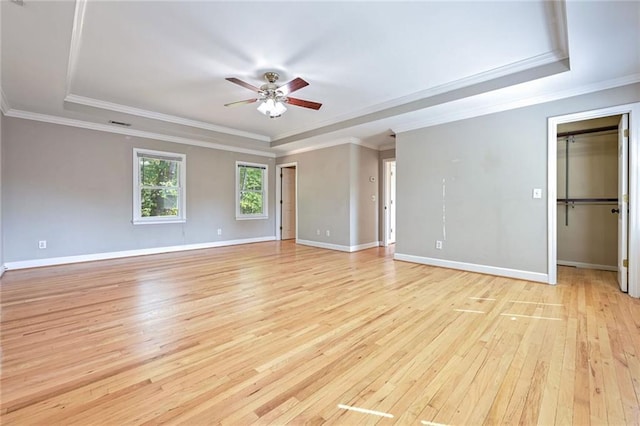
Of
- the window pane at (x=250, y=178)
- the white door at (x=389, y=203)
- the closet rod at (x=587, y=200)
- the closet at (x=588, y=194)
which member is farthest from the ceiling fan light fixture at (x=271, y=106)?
the closet rod at (x=587, y=200)

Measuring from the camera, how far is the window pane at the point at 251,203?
23.5 ft

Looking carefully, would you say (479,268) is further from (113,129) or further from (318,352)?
(113,129)

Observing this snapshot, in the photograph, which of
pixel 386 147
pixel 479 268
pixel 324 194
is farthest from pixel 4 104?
pixel 479 268

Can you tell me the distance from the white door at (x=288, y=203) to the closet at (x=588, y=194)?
→ 6.02m

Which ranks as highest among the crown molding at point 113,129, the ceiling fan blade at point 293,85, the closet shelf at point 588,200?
the crown molding at point 113,129

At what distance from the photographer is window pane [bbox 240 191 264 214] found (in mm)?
7152

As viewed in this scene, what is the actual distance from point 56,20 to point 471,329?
420cm

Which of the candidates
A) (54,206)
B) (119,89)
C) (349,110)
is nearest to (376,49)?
(349,110)

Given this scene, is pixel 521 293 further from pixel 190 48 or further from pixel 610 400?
pixel 190 48

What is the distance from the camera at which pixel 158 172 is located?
576 centimetres

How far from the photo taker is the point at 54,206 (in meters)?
4.66

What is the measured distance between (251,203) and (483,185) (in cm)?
534

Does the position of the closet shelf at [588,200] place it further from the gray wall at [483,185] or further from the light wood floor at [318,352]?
the gray wall at [483,185]

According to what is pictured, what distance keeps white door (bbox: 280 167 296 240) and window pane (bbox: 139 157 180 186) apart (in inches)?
113
